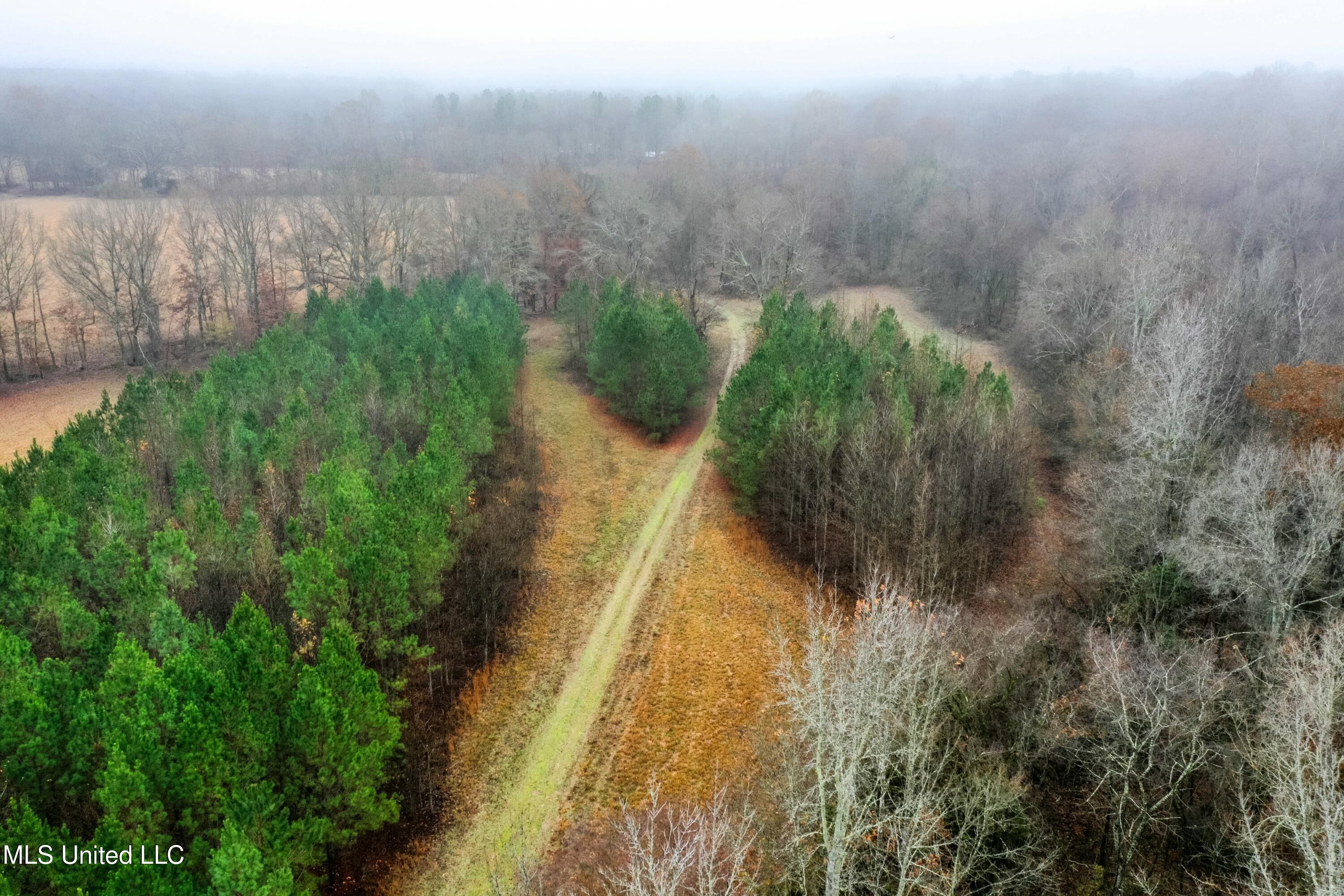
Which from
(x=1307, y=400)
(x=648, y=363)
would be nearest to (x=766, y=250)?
(x=648, y=363)

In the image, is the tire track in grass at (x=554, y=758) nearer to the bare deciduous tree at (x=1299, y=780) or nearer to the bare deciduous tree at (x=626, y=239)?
the bare deciduous tree at (x=1299, y=780)

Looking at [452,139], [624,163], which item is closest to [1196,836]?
[624,163]

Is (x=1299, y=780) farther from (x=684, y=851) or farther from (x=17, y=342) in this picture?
(x=17, y=342)

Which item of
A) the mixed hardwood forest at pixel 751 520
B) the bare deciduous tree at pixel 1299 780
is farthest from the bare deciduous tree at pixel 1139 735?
the bare deciduous tree at pixel 1299 780

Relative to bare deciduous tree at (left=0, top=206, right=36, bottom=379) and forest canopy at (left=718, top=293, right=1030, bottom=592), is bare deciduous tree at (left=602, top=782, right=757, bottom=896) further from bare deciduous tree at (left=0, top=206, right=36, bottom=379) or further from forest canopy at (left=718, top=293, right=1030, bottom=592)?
bare deciduous tree at (left=0, top=206, right=36, bottom=379)

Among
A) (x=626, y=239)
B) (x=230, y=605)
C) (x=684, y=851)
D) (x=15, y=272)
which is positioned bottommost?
(x=684, y=851)

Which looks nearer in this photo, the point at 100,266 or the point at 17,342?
the point at 17,342
